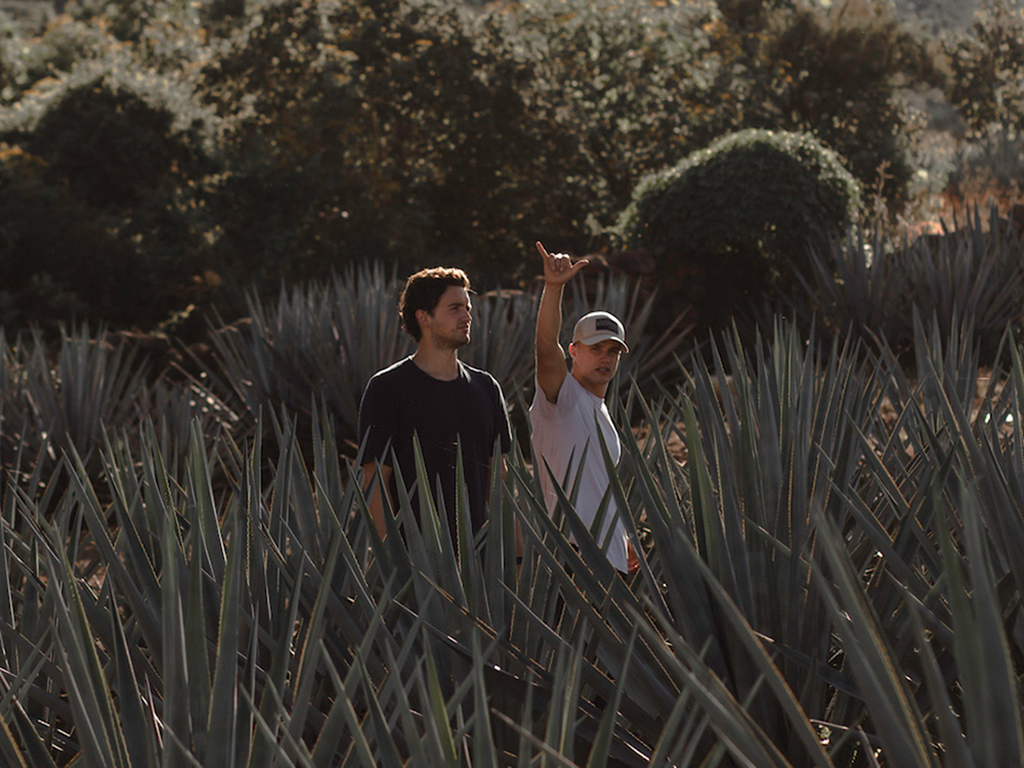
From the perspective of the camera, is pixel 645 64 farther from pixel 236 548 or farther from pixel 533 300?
pixel 236 548

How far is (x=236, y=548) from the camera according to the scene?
1.48 metres

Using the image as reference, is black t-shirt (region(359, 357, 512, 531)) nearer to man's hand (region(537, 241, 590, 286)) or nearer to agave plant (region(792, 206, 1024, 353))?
man's hand (region(537, 241, 590, 286))

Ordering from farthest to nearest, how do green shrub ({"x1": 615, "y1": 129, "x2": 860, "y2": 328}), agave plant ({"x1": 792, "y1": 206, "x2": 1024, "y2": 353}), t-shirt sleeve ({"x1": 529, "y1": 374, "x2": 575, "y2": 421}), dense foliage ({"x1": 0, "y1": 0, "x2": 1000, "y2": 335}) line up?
1. dense foliage ({"x1": 0, "y1": 0, "x2": 1000, "y2": 335})
2. green shrub ({"x1": 615, "y1": 129, "x2": 860, "y2": 328})
3. agave plant ({"x1": 792, "y1": 206, "x2": 1024, "y2": 353})
4. t-shirt sleeve ({"x1": 529, "y1": 374, "x2": 575, "y2": 421})

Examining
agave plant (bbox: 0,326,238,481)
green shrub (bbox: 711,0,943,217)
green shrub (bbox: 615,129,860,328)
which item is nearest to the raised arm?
agave plant (bbox: 0,326,238,481)

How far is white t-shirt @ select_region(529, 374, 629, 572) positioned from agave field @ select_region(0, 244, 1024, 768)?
0.58ft

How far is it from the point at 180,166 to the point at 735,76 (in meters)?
7.57

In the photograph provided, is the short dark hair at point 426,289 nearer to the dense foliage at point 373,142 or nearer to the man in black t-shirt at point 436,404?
the man in black t-shirt at point 436,404

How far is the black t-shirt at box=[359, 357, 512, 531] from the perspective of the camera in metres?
3.21

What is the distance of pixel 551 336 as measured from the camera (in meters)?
3.22

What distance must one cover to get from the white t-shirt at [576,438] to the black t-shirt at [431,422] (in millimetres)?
185

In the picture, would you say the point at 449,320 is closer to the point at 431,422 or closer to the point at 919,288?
the point at 431,422

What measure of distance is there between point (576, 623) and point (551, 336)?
142 centimetres

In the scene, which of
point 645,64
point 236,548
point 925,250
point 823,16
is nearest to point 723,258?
point 925,250

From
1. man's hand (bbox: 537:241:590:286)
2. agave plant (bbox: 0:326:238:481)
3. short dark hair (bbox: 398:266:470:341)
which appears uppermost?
man's hand (bbox: 537:241:590:286)
